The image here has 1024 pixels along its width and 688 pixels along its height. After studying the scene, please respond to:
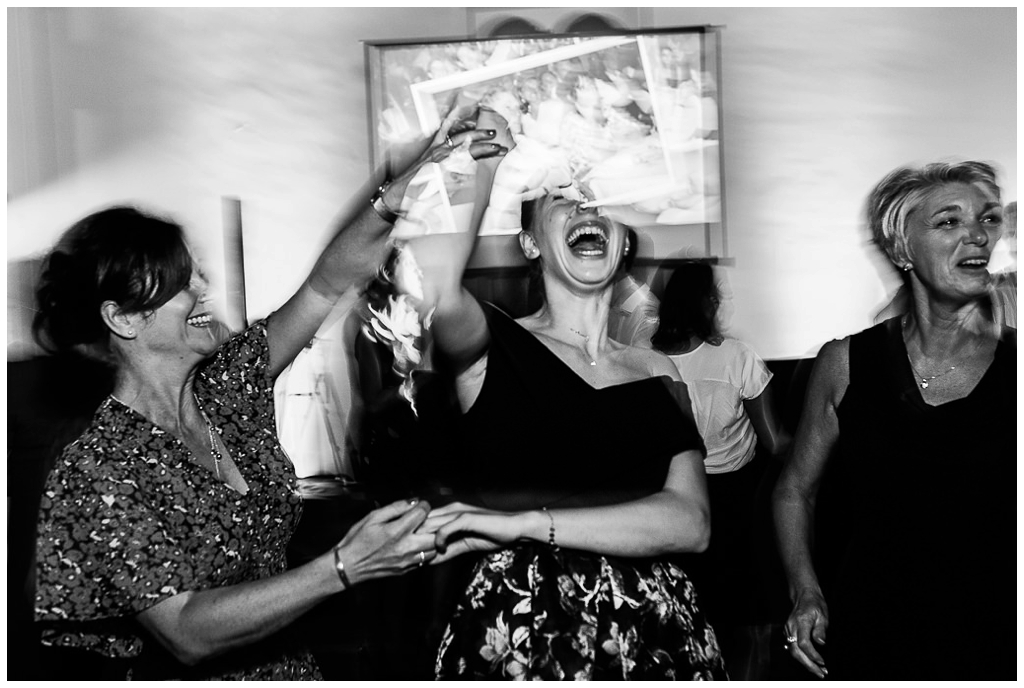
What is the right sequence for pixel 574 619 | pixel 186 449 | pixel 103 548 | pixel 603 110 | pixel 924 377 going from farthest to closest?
pixel 603 110 → pixel 924 377 → pixel 574 619 → pixel 186 449 → pixel 103 548

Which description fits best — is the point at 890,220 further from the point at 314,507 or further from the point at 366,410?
the point at 314,507

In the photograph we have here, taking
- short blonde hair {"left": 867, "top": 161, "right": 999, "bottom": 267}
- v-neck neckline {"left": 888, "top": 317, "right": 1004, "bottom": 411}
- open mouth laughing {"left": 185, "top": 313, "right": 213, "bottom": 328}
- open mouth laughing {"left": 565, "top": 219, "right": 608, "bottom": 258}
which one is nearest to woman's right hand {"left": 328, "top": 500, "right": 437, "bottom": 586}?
open mouth laughing {"left": 185, "top": 313, "right": 213, "bottom": 328}

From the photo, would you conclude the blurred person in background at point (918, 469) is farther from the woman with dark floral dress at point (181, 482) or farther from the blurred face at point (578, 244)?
the woman with dark floral dress at point (181, 482)

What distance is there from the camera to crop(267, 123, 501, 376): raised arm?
2156 millimetres

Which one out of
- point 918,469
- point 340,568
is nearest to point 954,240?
point 918,469

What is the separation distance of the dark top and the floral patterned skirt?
0.14 m

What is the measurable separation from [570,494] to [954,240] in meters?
1.06

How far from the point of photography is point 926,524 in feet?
6.81

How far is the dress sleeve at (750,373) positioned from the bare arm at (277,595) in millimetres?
806

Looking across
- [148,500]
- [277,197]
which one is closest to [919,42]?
[277,197]

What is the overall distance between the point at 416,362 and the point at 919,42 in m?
1.42

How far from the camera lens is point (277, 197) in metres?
2.25

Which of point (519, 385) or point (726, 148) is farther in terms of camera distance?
point (726, 148)

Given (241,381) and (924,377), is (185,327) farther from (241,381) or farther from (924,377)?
(924,377)
